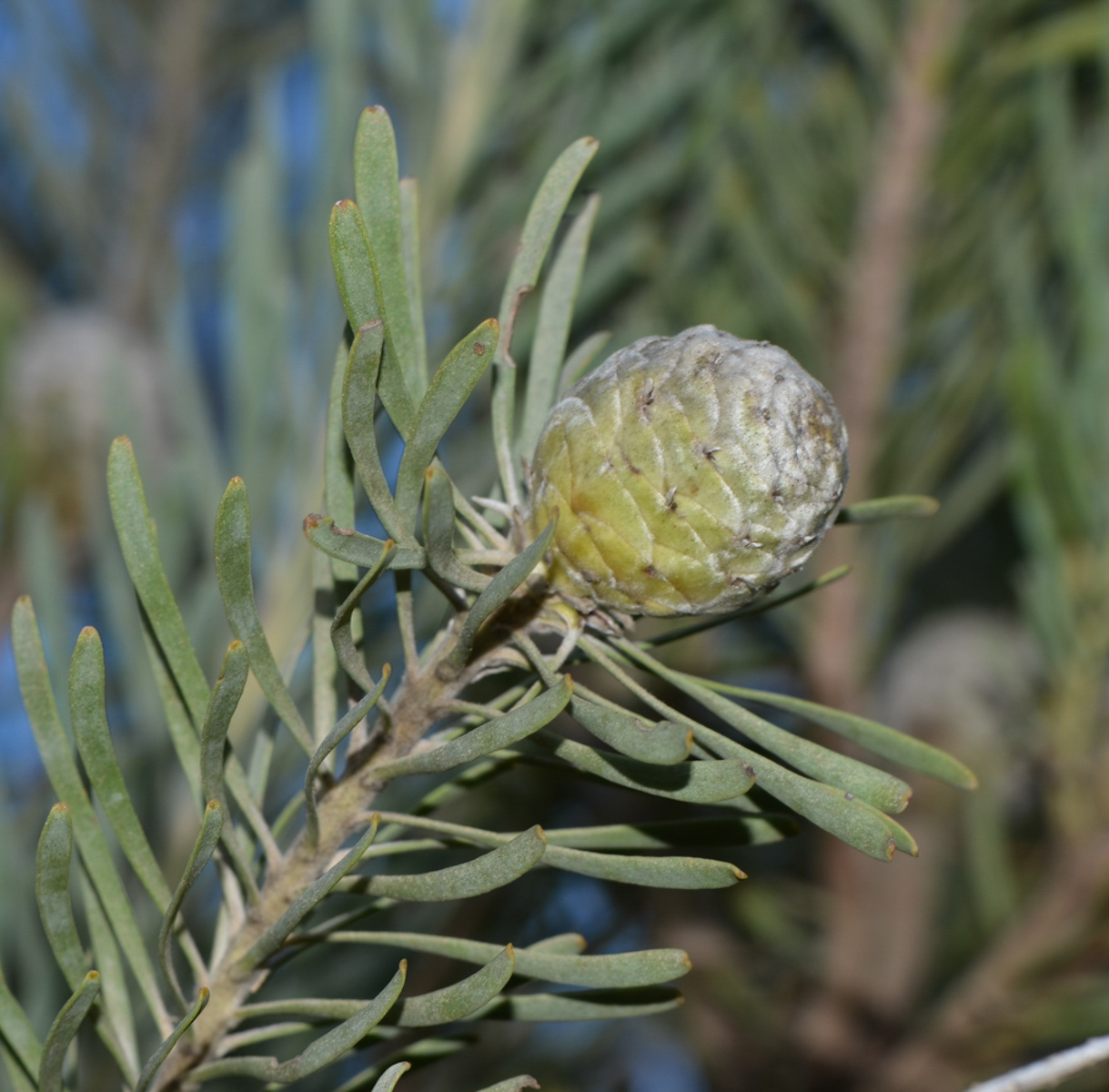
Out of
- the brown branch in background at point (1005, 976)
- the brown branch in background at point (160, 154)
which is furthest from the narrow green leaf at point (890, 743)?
the brown branch in background at point (160, 154)

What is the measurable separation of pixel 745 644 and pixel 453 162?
0.36m

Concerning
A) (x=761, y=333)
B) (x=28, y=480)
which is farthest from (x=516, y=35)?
(x=28, y=480)

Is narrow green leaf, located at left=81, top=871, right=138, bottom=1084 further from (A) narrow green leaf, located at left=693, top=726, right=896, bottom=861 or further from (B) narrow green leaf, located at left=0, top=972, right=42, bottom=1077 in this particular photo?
(A) narrow green leaf, located at left=693, top=726, right=896, bottom=861

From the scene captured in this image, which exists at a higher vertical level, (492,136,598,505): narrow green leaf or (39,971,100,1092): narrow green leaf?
(492,136,598,505): narrow green leaf

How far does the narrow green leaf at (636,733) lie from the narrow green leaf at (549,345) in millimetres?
94

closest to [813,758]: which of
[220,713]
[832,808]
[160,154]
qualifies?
[832,808]

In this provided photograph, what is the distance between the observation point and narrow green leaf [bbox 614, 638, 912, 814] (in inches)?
9.0

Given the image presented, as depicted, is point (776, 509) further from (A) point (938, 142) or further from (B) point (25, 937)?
(A) point (938, 142)

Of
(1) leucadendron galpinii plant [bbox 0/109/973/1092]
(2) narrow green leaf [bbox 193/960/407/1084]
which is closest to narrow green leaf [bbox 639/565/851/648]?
(1) leucadendron galpinii plant [bbox 0/109/973/1092]

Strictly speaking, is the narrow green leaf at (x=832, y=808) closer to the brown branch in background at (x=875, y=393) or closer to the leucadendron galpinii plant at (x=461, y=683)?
the leucadendron galpinii plant at (x=461, y=683)

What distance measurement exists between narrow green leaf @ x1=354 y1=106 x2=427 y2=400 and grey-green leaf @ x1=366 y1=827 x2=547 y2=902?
10 cm

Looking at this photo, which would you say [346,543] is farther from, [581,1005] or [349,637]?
[581,1005]

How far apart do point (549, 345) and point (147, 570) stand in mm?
123

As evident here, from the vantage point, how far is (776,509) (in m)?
0.24
